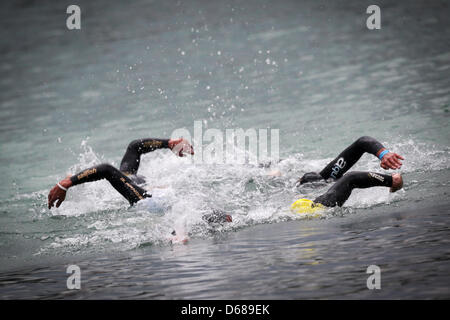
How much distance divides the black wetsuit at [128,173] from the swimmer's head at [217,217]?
1247mm

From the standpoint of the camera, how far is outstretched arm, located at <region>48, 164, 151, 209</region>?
356 inches

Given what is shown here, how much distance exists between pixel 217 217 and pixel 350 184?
1996mm

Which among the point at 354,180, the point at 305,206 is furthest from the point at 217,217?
the point at 354,180

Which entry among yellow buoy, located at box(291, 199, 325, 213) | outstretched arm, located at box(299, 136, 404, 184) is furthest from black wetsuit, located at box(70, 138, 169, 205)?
outstretched arm, located at box(299, 136, 404, 184)

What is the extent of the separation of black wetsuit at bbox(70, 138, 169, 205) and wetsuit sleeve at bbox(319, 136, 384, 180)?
2.95 meters

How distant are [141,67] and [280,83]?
7548 millimetres

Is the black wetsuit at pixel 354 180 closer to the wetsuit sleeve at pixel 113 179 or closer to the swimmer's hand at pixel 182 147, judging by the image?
the swimmer's hand at pixel 182 147

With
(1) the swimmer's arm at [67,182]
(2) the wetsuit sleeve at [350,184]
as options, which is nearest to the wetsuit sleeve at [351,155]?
(2) the wetsuit sleeve at [350,184]

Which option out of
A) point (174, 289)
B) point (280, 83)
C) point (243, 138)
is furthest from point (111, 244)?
point (280, 83)

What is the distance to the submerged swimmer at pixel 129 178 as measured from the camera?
9.11m

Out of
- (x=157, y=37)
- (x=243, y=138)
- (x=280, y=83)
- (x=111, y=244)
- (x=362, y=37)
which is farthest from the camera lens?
(x=157, y=37)

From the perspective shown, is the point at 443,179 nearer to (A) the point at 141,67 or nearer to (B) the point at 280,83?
(B) the point at 280,83

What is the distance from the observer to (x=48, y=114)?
69.1ft

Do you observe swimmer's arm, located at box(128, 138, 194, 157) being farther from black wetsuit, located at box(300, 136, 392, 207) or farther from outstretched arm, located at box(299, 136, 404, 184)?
black wetsuit, located at box(300, 136, 392, 207)
